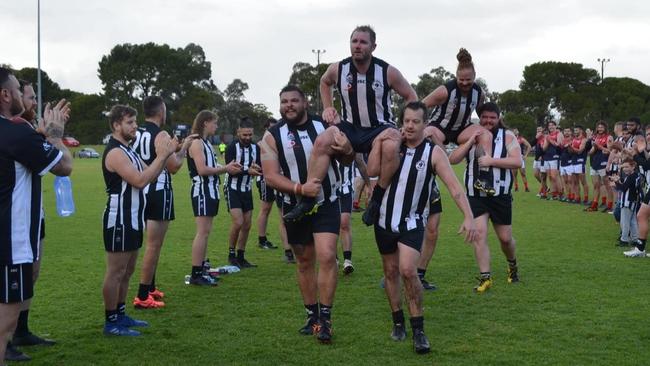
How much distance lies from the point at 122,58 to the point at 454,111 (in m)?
91.4

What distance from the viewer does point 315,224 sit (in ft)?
20.4

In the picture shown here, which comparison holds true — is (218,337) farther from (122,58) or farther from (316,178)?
(122,58)

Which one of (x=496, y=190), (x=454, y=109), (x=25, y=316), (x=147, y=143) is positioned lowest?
(x=25, y=316)

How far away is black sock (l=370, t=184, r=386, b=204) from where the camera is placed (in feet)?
20.1

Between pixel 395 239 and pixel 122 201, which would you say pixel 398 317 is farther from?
pixel 122 201

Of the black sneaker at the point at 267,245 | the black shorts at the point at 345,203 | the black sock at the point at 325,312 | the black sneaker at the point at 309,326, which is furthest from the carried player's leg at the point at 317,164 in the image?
the black sneaker at the point at 267,245

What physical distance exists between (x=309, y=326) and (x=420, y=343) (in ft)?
4.01

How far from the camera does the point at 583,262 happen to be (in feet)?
33.4

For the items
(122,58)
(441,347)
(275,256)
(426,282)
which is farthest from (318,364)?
(122,58)

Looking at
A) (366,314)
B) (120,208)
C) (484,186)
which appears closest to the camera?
(120,208)

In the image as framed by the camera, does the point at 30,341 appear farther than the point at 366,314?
No

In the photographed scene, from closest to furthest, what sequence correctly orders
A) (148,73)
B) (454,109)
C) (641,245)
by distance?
(454,109) < (641,245) < (148,73)

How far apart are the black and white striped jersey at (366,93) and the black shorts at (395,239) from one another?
4.07 feet

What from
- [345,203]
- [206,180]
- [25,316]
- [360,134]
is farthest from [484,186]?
[25,316]
